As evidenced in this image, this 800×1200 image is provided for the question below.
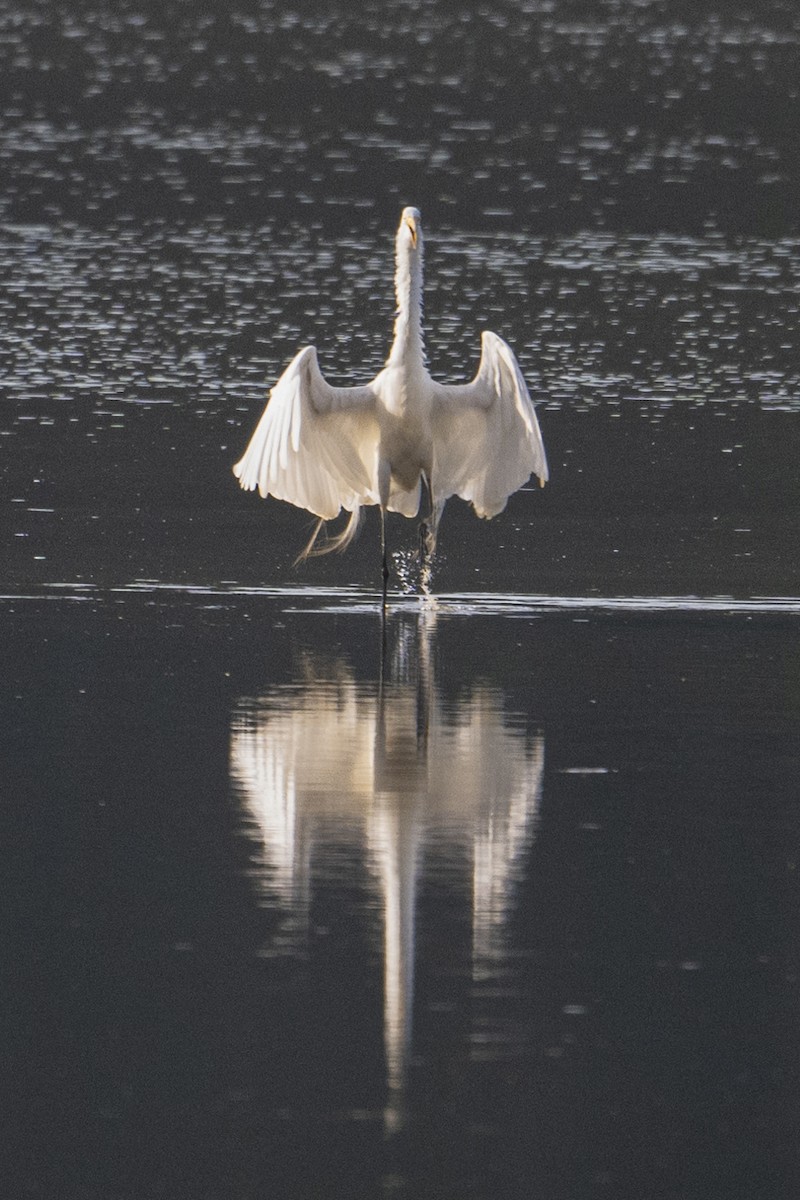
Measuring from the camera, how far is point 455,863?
8.50 m

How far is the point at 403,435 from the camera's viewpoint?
1402cm

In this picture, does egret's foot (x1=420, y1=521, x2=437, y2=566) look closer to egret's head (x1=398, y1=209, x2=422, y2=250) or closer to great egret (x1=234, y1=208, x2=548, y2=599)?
great egret (x1=234, y1=208, x2=548, y2=599)

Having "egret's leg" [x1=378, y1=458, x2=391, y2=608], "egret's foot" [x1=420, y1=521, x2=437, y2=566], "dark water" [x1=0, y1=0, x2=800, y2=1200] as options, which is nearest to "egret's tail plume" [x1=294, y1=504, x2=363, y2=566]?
"dark water" [x1=0, y1=0, x2=800, y2=1200]

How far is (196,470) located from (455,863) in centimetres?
910

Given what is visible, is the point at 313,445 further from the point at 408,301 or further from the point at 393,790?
the point at 393,790

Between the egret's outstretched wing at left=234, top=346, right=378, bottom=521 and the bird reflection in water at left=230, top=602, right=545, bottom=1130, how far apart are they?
1.98m

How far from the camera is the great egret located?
1366 cm

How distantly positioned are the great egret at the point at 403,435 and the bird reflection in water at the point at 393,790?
2.12 metres

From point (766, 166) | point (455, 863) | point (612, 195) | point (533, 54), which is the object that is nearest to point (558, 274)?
point (612, 195)

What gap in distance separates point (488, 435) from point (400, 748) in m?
4.38

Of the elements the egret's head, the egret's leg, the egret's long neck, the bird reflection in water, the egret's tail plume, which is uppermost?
the egret's head

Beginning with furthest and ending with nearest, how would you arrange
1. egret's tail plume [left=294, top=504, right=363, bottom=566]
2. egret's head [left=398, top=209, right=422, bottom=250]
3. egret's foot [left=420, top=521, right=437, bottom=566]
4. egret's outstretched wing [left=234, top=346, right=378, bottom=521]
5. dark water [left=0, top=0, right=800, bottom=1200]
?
egret's tail plume [left=294, top=504, right=363, bottom=566] → egret's foot [left=420, top=521, right=437, bottom=566] → egret's head [left=398, top=209, right=422, bottom=250] → egret's outstretched wing [left=234, top=346, right=378, bottom=521] → dark water [left=0, top=0, right=800, bottom=1200]

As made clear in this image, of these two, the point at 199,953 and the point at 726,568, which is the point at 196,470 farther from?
the point at 199,953

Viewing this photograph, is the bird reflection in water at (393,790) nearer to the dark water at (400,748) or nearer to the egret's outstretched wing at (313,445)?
the dark water at (400,748)
